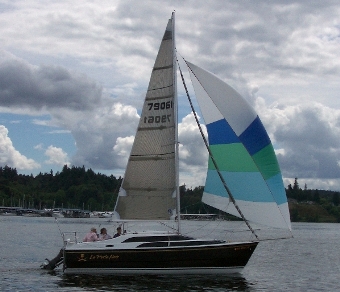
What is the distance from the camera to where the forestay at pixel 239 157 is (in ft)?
101

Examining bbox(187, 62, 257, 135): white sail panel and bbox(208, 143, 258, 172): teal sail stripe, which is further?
bbox(208, 143, 258, 172): teal sail stripe

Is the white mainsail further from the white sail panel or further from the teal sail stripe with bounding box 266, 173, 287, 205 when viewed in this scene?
the teal sail stripe with bounding box 266, 173, 287, 205

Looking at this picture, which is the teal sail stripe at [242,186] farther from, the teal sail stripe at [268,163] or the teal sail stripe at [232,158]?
the teal sail stripe at [268,163]

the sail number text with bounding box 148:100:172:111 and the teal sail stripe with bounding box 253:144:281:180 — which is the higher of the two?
the sail number text with bounding box 148:100:172:111

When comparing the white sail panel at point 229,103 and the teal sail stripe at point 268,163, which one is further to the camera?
the white sail panel at point 229,103

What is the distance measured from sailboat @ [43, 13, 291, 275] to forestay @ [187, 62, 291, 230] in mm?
49

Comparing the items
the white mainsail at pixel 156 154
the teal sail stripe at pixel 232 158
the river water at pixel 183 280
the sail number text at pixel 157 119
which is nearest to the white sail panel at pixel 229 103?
the teal sail stripe at pixel 232 158

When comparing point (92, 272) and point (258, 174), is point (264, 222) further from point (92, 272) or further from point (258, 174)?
point (92, 272)

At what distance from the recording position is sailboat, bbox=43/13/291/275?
30.2m

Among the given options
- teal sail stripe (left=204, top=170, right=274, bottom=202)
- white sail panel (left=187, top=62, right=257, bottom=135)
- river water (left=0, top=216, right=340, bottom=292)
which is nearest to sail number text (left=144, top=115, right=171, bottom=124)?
white sail panel (left=187, top=62, right=257, bottom=135)

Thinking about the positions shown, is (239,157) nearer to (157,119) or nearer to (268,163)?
(268,163)

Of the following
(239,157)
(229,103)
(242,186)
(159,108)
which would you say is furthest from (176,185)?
(229,103)

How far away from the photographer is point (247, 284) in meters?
31.0

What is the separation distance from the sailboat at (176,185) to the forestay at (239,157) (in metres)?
0.05
